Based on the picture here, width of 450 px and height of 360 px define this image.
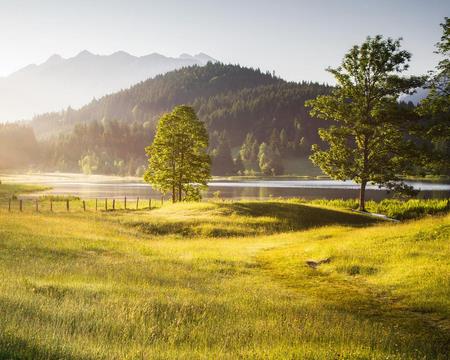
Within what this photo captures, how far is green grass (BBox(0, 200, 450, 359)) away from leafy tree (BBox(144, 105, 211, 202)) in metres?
27.7

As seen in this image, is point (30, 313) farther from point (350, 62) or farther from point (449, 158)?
point (350, 62)

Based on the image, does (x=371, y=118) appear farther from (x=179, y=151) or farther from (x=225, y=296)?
(x=225, y=296)

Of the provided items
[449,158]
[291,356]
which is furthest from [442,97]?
[291,356]

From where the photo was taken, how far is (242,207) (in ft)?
163

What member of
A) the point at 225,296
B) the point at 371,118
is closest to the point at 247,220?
the point at 371,118

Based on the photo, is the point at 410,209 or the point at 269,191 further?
the point at 269,191

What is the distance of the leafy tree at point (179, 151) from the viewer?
6206 centimetres

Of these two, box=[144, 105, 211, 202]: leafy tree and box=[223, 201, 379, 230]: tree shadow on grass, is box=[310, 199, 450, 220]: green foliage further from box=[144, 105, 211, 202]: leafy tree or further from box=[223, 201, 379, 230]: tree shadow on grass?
box=[144, 105, 211, 202]: leafy tree

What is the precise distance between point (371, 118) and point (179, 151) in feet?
83.2

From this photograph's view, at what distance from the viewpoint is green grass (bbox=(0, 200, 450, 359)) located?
912 centimetres

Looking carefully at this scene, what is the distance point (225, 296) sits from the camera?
1507cm

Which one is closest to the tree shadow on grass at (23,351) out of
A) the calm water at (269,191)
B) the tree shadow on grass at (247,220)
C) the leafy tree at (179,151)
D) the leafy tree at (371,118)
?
the tree shadow on grass at (247,220)

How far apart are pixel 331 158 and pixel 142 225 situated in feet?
74.5

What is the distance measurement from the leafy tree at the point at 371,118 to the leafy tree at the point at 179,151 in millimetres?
16632
